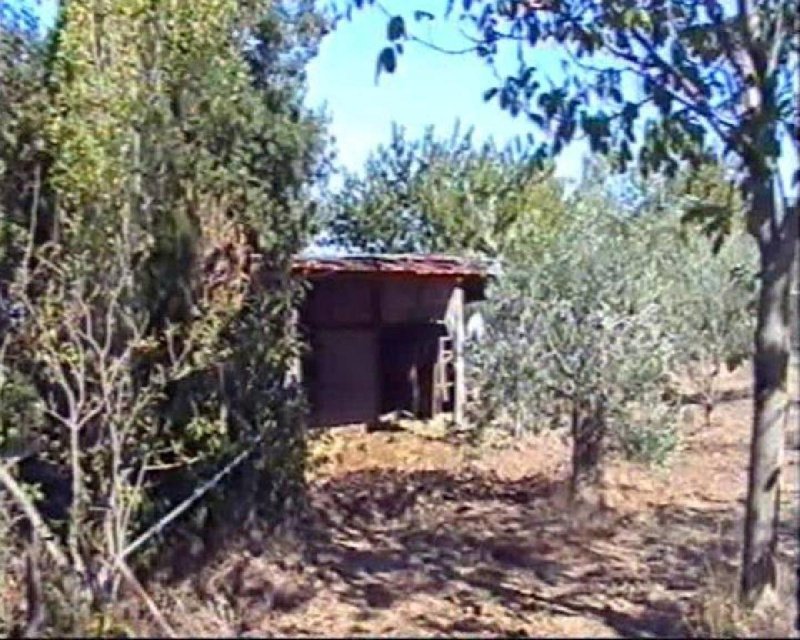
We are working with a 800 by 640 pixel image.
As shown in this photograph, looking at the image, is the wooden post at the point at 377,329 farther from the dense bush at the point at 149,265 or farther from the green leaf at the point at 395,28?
the green leaf at the point at 395,28

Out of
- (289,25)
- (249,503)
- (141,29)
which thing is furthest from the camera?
(289,25)

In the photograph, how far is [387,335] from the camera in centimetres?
2070

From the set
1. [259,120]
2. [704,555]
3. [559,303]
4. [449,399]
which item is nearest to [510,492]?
[559,303]

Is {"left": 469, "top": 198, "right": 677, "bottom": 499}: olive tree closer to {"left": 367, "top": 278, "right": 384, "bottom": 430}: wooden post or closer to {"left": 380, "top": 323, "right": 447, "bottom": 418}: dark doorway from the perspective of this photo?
{"left": 367, "top": 278, "right": 384, "bottom": 430}: wooden post

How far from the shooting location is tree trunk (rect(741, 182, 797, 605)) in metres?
6.18

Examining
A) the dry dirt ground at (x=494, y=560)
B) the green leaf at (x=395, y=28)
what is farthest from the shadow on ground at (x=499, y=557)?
the green leaf at (x=395, y=28)

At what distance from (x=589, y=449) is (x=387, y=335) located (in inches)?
363

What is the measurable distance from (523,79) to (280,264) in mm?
3619

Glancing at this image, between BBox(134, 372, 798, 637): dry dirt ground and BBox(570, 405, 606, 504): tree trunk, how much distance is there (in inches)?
8.9

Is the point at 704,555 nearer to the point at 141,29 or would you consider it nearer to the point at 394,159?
the point at 141,29

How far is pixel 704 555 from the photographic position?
9.04 m

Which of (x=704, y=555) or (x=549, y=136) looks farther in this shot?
(x=704, y=555)

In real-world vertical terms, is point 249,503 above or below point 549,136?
below

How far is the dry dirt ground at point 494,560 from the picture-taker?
22.4ft
